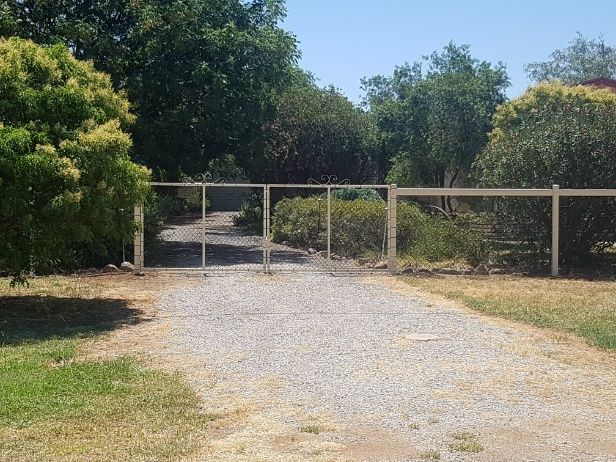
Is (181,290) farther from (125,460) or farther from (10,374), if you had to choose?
(125,460)

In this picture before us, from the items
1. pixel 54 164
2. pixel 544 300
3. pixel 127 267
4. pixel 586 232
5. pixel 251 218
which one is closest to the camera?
pixel 54 164

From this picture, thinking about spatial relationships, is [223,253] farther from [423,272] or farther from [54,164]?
[54,164]

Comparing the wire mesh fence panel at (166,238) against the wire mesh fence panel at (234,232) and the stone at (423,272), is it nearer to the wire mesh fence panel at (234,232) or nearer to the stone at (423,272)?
the wire mesh fence panel at (234,232)

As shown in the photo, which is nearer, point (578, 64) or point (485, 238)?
point (485, 238)

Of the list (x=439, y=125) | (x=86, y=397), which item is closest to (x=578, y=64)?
(x=439, y=125)

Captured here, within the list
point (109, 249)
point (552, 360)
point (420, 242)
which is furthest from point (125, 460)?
point (420, 242)

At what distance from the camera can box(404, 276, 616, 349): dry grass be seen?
10.7 meters

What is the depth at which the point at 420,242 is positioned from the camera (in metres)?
19.0

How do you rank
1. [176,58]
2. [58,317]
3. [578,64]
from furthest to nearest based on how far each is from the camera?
[578,64] < [176,58] < [58,317]

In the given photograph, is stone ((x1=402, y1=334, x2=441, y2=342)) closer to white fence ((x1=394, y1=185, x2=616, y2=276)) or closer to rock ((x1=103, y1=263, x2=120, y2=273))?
white fence ((x1=394, y1=185, x2=616, y2=276))

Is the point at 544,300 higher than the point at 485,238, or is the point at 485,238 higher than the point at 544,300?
the point at 485,238

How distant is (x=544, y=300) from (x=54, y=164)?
8435 mm

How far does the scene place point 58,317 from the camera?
1122 centimetres

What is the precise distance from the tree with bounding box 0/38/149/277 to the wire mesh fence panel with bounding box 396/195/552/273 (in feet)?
28.2
